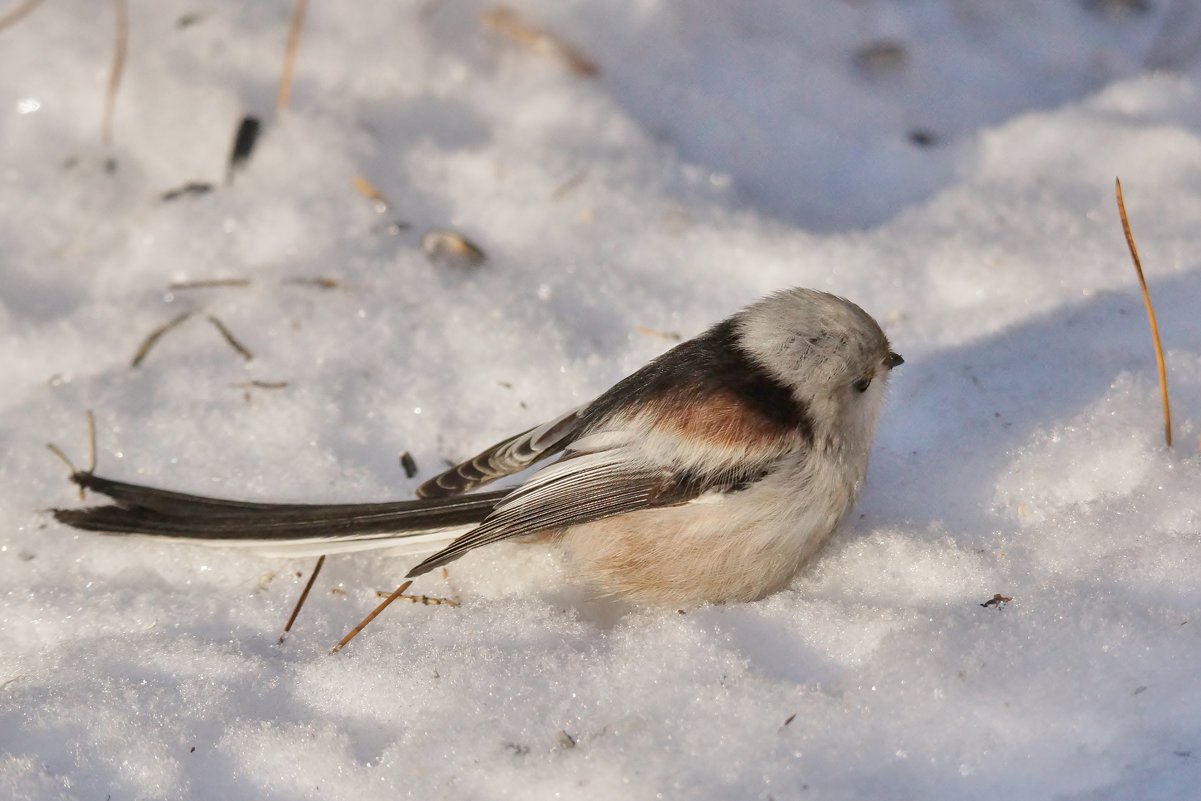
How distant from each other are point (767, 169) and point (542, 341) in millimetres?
1244

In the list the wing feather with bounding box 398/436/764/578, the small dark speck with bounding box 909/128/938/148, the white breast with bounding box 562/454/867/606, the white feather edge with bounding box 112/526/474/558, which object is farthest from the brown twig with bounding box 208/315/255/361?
the small dark speck with bounding box 909/128/938/148

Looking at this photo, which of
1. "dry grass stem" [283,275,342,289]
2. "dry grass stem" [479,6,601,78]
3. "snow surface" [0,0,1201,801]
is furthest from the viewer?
"dry grass stem" [479,6,601,78]

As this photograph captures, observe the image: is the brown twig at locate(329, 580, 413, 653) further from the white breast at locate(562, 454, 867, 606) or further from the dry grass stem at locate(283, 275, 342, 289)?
the dry grass stem at locate(283, 275, 342, 289)

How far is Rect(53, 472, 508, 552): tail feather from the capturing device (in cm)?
278

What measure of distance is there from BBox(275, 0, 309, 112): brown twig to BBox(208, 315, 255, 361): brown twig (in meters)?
1.04

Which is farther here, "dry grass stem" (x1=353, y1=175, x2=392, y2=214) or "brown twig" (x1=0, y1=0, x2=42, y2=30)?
"brown twig" (x1=0, y1=0, x2=42, y2=30)

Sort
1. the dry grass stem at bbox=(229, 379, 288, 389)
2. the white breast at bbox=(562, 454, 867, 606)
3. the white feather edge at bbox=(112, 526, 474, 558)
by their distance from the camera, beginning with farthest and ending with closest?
the dry grass stem at bbox=(229, 379, 288, 389)
the white feather edge at bbox=(112, 526, 474, 558)
the white breast at bbox=(562, 454, 867, 606)

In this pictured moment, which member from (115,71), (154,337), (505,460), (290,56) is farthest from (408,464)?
(115,71)

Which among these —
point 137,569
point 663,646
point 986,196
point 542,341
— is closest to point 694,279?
point 542,341

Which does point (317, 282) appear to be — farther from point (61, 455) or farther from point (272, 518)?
point (272, 518)

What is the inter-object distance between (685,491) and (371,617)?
2.65 ft

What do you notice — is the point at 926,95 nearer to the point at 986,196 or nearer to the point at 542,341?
the point at 986,196

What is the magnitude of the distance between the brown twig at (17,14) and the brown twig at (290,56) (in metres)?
0.95

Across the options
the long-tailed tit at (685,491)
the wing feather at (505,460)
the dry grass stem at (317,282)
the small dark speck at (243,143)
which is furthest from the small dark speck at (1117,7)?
the small dark speck at (243,143)
